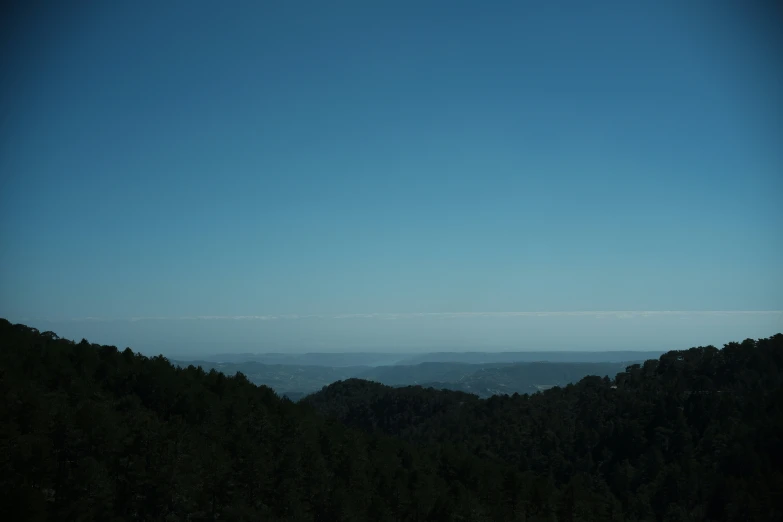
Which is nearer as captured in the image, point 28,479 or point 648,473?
point 28,479

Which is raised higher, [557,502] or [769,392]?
[769,392]

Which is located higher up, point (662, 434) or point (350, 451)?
point (350, 451)

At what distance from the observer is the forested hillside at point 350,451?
49.9m

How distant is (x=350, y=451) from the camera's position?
78.4 meters

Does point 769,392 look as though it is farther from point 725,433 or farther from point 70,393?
point 70,393

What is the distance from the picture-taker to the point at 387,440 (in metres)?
94.3

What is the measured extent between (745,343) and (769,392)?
2222 centimetres

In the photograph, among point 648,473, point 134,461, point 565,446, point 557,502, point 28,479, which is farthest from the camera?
point 565,446

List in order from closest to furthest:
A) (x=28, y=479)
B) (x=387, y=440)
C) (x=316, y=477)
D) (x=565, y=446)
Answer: (x=28, y=479), (x=316, y=477), (x=387, y=440), (x=565, y=446)

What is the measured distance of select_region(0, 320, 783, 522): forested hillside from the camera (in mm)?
49906

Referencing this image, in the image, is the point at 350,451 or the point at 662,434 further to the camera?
the point at 662,434

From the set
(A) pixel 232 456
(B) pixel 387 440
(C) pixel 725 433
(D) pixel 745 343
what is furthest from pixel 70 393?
(D) pixel 745 343

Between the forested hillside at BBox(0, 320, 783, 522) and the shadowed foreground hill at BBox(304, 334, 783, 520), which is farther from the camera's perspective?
the shadowed foreground hill at BBox(304, 334, 783, 520)

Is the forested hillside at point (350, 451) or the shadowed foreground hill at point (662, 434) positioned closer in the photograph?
the forested hillside at point (350, 451)
